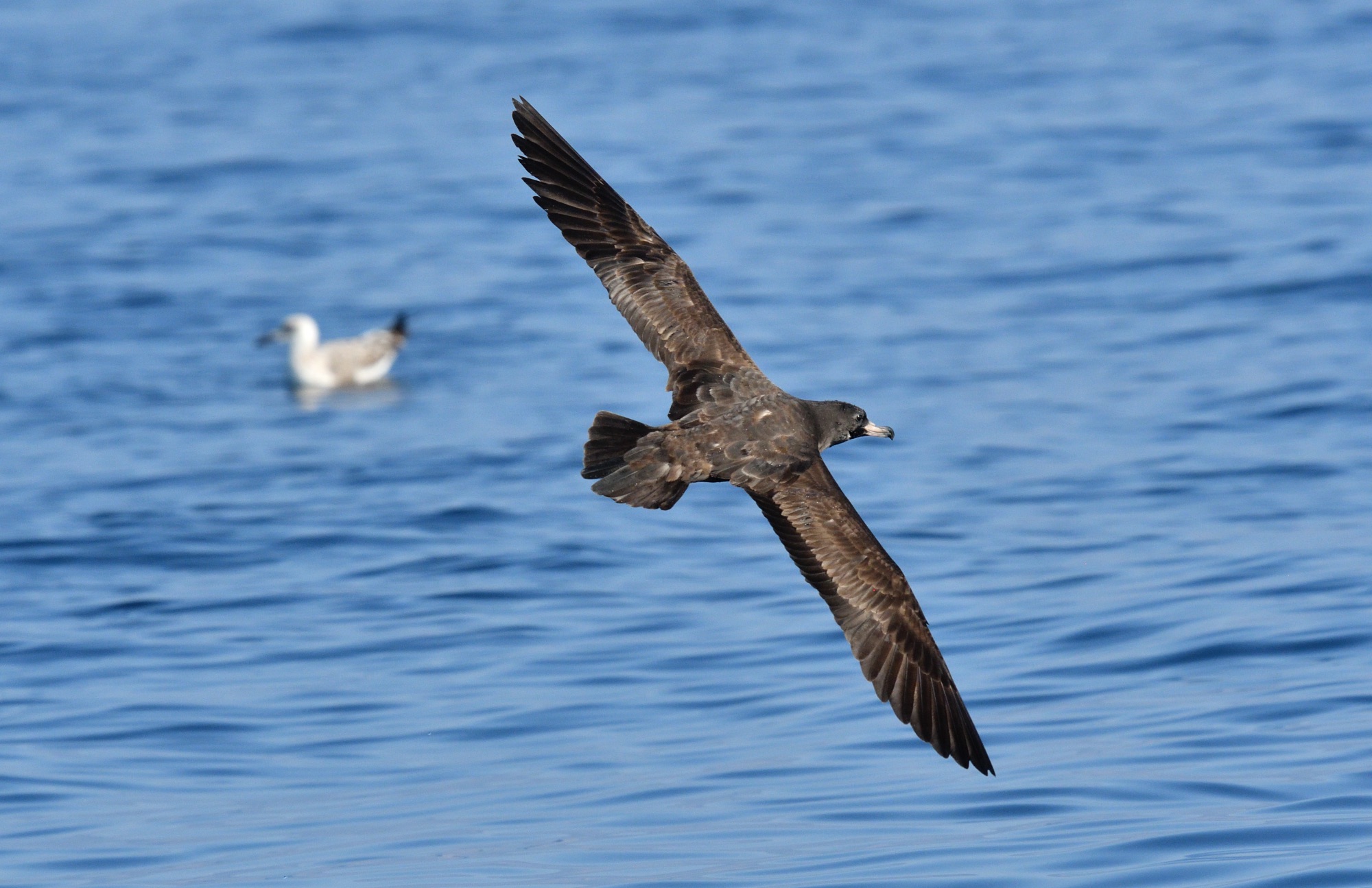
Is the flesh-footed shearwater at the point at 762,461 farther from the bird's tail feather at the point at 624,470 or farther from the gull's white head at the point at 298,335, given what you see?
the gull's white head at the point at 298,335

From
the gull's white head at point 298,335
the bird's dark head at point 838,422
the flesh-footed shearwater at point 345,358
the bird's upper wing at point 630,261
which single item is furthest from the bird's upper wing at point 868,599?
the gull's white head at point 298,335

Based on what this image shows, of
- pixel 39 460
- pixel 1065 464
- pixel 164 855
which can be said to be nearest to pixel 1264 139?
pixel 1065 464

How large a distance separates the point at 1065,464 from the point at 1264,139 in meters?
10.1

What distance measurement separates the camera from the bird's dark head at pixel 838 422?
275 inches

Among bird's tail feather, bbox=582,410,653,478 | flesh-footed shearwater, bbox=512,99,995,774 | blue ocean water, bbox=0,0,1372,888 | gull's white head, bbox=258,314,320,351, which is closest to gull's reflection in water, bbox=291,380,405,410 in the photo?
blue ocean water, bbox=0,0,1372,888

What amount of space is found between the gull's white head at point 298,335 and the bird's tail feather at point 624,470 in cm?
986

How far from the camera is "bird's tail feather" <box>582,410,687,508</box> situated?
253 inches

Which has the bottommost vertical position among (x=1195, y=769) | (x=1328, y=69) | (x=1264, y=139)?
(x=1195, y=769)

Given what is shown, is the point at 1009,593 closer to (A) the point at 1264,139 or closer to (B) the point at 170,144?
(A) the point at 1264,139

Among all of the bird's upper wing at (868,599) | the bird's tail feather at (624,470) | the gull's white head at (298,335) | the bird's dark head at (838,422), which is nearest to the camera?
the bird's tail feather at (624,470)

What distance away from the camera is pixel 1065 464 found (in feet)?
39.0

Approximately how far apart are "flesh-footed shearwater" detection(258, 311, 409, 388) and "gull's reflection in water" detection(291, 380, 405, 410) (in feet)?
0.19

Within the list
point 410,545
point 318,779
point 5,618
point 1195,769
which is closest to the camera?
point 1195,769

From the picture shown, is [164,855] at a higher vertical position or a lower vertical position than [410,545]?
lower
